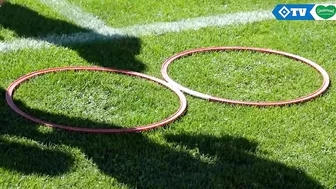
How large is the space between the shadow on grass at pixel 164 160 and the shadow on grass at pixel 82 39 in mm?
1671

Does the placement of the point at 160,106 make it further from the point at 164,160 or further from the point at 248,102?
the point at 164,160

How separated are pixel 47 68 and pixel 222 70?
1.87m

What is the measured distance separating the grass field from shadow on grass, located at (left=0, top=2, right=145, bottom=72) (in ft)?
0.07

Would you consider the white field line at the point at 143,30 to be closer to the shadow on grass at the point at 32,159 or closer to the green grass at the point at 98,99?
the green grass at the point at 98,99

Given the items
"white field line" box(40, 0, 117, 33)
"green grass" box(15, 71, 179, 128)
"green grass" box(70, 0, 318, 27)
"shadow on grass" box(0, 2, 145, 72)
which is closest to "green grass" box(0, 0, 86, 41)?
"shadow on grass" box(0, 2, 145, 72)

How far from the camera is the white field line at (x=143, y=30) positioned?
25.5 ft

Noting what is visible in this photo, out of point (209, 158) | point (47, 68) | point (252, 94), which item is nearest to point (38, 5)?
point (47, 68)

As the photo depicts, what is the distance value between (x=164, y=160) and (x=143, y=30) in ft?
10.6

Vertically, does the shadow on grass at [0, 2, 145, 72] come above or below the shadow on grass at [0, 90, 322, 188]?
above

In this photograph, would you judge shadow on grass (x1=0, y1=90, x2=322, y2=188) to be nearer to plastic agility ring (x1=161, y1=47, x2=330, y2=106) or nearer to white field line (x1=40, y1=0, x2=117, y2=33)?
plastic agility ring (x1=161, y1=47, x2=330, y2=106)

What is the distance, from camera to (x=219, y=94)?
273 inches

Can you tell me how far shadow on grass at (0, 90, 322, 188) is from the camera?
17.4 ft

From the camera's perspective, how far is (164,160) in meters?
5.56

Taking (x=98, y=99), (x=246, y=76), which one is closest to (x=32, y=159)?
(x=98, y=99)
